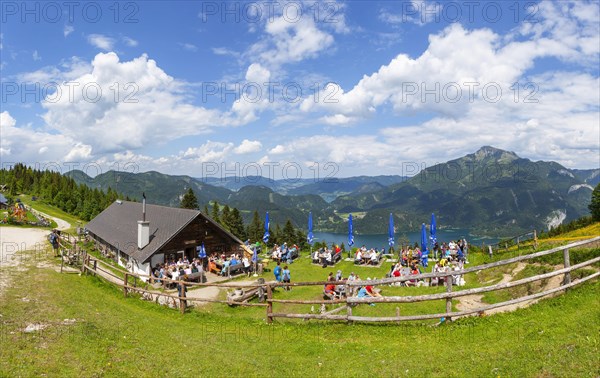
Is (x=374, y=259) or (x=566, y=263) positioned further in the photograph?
(x=374, y=259)

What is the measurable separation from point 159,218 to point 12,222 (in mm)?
23098

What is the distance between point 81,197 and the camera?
8319 centimetres

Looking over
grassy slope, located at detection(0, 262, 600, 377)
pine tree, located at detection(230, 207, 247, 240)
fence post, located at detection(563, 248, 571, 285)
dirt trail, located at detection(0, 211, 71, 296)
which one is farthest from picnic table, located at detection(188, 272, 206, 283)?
pine tree, located at detection(230, 207, 247, 240)

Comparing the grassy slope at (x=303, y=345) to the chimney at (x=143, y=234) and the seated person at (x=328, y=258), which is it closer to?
the seated person at (x=328, y=258)

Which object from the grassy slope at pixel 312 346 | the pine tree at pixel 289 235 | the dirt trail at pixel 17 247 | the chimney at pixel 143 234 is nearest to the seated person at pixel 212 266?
the chimney at pixel 143 234

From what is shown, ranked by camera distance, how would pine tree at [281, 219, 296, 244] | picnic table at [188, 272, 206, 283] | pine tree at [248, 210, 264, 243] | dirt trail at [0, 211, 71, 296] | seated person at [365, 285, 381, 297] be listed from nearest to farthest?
seated person at [365, 285, 381, 297] < dirt trail at [0, 211, 71, 296] < picnic table at [188, 272, 206, 283] < pine tree at [281, 219, 296, 244] < pine tree at [248, 210, 264, 243]

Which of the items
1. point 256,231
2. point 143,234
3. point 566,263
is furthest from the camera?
point 256,231

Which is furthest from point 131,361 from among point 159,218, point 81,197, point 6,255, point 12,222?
point 81,197

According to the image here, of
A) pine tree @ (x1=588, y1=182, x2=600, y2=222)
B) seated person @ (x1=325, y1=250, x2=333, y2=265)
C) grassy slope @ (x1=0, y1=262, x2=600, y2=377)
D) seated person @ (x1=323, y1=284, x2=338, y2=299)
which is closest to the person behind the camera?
grassy slope @ (x1=0, y1=262, x2=600, y2=377)

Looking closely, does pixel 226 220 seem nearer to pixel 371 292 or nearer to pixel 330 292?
pixel 330 292

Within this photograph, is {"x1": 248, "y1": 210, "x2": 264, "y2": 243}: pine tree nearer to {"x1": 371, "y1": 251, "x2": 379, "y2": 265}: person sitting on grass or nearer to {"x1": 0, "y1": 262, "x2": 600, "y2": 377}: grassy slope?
{"x1": 371, "y1": 251, "x2": 379, "y2": 265}: person sitting on grass

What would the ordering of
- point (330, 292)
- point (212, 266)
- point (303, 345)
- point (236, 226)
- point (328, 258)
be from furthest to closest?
1. point (236, 226)
2. point (328, 258)
3. point (212, 266)
4. point (330, 292)
5. point (303, 345)

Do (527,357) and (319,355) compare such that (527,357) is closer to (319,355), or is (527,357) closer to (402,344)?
(402,344)

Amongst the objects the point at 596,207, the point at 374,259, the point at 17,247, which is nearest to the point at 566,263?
the point at 374,259
